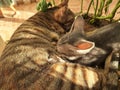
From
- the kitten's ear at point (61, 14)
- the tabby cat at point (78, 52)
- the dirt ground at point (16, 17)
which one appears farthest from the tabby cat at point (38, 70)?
the dirt ground at point (16, 17)

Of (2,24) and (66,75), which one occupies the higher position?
(66,75)

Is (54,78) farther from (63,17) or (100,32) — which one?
(63,17)

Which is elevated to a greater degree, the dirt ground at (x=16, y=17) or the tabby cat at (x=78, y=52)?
the tabby cat at (x=78, y=52)

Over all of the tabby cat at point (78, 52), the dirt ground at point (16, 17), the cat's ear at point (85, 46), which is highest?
the cat's ear at point (85, 46)

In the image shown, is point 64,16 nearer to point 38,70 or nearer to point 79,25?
point 79,25

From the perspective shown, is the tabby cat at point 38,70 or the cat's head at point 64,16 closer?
the tabby cat at point 38,70

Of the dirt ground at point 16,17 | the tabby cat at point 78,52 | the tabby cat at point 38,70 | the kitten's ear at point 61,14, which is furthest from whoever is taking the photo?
the dirt ground at point 16,17

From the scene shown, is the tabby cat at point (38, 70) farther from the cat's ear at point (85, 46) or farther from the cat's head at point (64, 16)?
the cat's head at point (64, 16)

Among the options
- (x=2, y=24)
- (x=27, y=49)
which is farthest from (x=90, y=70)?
(x=2, y=24)
